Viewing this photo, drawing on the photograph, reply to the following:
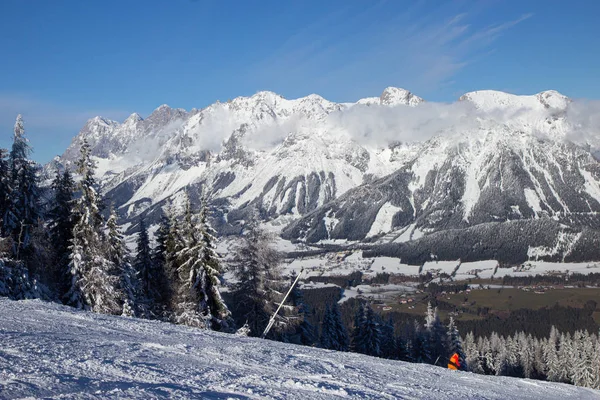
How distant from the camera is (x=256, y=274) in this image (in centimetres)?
2852

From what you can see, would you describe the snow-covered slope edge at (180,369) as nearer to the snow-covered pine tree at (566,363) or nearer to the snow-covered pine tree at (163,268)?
the snow-covered pine tree at (163,268)

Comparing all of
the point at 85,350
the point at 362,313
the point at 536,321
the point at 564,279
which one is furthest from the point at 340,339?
the point at 564,279

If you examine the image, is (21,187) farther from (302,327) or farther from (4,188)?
(302,327)

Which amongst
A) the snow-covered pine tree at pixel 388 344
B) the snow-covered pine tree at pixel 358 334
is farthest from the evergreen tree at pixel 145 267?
the snow-covered pine tree at pixel 388 344

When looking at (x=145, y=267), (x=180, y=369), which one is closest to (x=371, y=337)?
(x=145, y=267)

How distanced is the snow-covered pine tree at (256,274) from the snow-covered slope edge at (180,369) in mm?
15833

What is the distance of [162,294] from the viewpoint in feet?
106

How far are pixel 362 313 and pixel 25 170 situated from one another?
30.9 metres

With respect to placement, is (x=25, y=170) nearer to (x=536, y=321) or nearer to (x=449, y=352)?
(x=449, y=352)

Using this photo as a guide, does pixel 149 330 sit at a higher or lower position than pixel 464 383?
higher

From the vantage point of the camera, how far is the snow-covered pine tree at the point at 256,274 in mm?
28344

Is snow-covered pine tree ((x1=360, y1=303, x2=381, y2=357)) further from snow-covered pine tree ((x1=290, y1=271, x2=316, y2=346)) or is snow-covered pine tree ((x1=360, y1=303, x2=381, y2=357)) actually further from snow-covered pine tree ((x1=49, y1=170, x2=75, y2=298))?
snow-covered pine tree ((x1=49, y1=170, x2=75, y2=298))

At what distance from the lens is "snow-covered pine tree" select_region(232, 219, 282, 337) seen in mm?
28344

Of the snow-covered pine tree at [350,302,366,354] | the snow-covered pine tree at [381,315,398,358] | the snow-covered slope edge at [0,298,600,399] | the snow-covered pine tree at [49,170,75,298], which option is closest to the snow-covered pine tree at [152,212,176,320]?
the snow-covered pine tree at [49,170,75,298]
